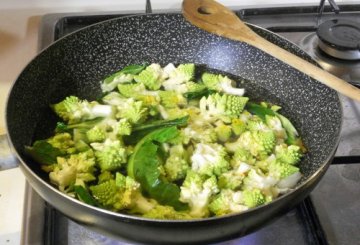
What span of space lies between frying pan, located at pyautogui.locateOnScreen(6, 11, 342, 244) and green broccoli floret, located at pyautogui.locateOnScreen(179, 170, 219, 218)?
0.12 meters

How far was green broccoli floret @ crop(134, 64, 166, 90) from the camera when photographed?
3.00 feet

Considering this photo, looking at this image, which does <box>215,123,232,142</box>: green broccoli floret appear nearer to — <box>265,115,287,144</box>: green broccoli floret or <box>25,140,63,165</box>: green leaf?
<box>265,115,287,144</box>: green broccoli floret

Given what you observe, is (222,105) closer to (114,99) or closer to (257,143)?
(257,143)

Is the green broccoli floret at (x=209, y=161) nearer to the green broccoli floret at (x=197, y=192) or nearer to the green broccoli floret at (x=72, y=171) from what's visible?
the green broccoli floret at (x=197, y=192)

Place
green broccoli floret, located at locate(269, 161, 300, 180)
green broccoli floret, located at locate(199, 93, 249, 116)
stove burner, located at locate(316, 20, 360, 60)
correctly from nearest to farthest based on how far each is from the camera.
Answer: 1. green broccoli floret, located at locate(269, 161, 300, 180)
2. green broccoli floret, located at locate(199, 93, 249, 116)
3. stove burner, located at locate(316, 20, 360, 60)

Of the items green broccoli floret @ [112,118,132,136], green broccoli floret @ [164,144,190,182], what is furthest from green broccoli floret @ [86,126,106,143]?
green broccoli floret @ [164,144,190,182]

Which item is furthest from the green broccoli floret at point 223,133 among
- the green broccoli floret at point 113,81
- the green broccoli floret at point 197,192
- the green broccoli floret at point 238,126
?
the green broccoli floret at point 113,81

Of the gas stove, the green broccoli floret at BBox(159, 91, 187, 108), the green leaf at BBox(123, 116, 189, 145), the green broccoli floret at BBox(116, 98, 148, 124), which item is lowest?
the gas stove

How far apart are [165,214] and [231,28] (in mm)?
373

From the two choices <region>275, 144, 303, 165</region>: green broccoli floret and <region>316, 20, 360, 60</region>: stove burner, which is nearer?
<region>275, 144, 303, 165</region>: green broccoli floret

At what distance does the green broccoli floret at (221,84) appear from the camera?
3.00 ft

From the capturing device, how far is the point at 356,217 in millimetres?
721

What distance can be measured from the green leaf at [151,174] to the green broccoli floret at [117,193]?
0.09 ft

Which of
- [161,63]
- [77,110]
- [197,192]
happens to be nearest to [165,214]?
[197,192]
